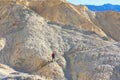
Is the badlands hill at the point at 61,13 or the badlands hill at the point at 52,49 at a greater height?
the badlands hill at the point at 61,13

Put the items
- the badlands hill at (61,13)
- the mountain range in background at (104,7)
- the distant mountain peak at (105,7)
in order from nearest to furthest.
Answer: the badlands hill at (61,13)
the distant mountain peak at (105,7)
the mountain range in background at (104,7)

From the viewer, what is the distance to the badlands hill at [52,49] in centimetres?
2055

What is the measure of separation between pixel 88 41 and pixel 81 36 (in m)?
1.03

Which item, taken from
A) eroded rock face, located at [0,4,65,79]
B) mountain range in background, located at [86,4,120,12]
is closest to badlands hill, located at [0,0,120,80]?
eroded rock face, located at [0,4,65,79]

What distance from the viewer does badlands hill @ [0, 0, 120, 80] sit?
20.5 metres

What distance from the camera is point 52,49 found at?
73.4 ft

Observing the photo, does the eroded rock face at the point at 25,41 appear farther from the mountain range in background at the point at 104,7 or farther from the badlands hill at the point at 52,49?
the mountain range in background at the point at 104,7

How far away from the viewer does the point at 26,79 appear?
44.7 feet

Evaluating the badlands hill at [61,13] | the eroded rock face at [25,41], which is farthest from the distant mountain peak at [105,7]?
the eroded rock face at [25,41]

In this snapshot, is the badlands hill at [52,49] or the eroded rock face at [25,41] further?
the eroded rock face at [25,41]

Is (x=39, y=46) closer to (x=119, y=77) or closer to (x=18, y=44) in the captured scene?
(x=18, y=44)

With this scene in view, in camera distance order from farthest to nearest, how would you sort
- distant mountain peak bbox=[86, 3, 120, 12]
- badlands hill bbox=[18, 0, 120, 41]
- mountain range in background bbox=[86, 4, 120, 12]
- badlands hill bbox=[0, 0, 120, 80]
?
mountain range in background bbox=[86, 4, 120, 12], distant mountain peak bbox=[86, 3, 120, 12], badlands hill bbox=[18, 0, 120, 41], badlands hill bbox=[0, 0, 120, 80]

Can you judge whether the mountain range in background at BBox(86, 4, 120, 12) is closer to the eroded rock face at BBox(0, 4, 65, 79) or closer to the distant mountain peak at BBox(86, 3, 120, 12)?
the distant mountain peak at BBox(86, 3, 120, 12)

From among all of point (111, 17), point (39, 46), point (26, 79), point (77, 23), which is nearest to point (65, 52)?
point (39, 46)
